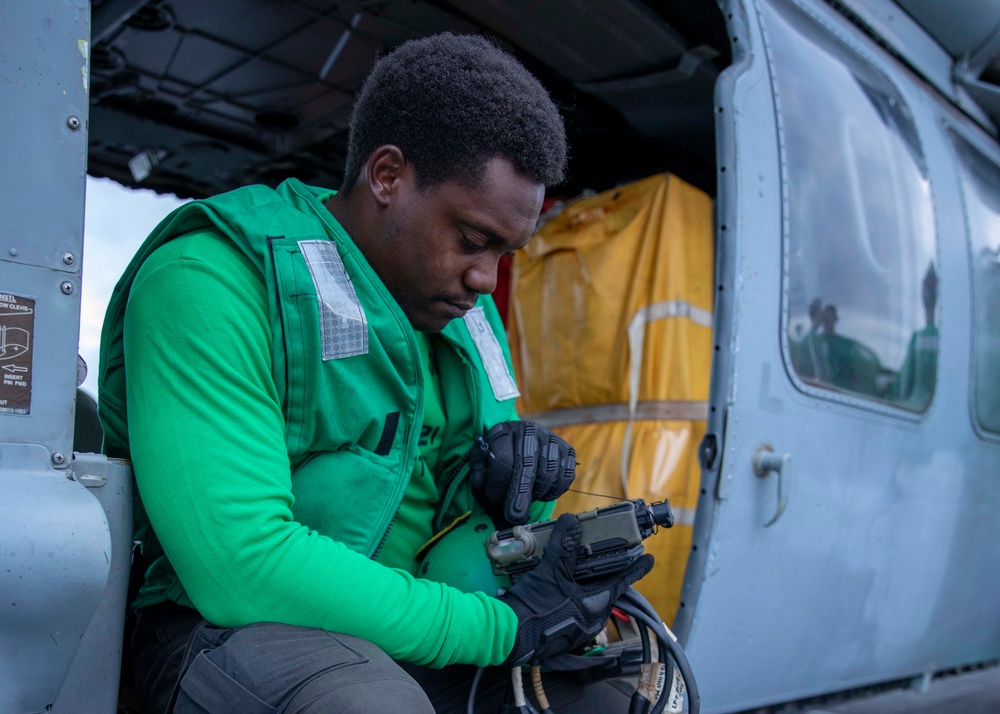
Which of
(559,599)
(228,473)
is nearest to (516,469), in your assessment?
(559,599)

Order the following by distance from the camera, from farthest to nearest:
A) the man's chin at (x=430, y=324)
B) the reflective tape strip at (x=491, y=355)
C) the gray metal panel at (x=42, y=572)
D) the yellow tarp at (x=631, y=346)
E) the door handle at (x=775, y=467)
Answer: the yellow tarp at (x=631, y=346), the door handle at (x=775, y=467), the reflective tape strip at (x=491, y=355), the man's chin at (x=430, y=324), the gray metal panel at (x=42, y=572)

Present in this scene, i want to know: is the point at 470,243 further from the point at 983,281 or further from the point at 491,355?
the point at 983,281

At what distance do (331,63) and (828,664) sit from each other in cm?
265

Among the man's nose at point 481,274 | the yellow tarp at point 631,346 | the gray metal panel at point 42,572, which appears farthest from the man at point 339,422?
the yellow tarp at point 631,346

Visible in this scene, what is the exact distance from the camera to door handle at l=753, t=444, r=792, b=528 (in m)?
1.98

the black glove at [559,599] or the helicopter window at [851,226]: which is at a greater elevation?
the helicopter window at [851,226]

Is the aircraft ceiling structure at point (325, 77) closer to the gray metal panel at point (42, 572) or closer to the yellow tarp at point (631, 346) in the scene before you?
the yellow tarp at point (631, 346)

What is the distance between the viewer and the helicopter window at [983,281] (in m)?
2.88

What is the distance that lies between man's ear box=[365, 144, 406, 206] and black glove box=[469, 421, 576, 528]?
1.66 ft

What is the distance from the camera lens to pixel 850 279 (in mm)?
2381

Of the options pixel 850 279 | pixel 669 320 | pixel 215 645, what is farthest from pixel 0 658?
pixel 850 279

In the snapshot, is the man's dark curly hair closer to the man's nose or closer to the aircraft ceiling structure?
the man's nose

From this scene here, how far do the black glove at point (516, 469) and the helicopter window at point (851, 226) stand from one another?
0.87 meters

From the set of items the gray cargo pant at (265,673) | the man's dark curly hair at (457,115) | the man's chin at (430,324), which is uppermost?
the man's dark curly hair at (457,115)
